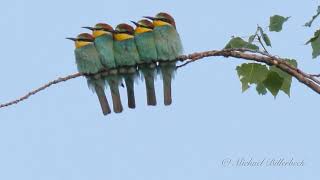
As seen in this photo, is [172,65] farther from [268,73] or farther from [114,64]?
[268,73]

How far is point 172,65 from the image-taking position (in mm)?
4098

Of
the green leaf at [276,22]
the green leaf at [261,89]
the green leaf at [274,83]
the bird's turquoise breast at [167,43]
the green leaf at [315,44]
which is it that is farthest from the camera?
the bird's turquoise breast at [167,43]

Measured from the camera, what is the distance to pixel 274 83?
9.35 ft

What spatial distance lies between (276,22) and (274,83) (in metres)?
0.28

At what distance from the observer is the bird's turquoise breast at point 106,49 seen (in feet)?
13.4

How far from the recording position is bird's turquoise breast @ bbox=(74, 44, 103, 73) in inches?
162

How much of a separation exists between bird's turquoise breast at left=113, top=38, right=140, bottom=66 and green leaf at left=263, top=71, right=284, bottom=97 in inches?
52.9

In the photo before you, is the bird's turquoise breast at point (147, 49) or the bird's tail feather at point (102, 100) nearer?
the bird's turquoise breast at point (147, 49)

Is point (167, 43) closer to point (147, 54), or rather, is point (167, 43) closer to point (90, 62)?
point (147, 54)

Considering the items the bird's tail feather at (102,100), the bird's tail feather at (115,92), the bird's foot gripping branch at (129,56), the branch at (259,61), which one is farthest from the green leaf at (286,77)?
the bird's tail feather at (102,100)

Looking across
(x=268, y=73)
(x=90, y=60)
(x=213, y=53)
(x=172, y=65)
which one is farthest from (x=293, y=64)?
(x=90, y=60)

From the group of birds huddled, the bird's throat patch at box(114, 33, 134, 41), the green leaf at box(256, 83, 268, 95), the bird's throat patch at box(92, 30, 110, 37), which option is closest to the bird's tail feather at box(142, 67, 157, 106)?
the group of birds huddled

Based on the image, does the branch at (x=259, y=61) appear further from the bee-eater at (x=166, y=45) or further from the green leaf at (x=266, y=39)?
the bee-eater at (x=166, y=45)

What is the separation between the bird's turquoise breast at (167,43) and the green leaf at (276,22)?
1140mm
